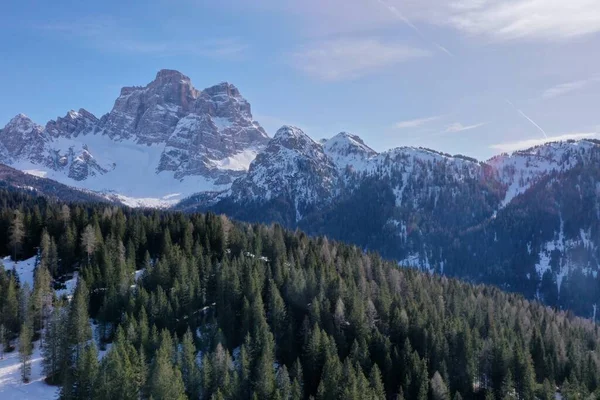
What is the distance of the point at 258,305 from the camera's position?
3664 inches

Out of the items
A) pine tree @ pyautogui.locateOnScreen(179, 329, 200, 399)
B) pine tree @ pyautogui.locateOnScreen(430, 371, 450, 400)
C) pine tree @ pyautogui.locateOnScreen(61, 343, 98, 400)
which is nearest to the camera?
pine tree @ pyautogui.locateOnScreen(61, 343, 98, 400)

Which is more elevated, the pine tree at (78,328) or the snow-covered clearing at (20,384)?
the pine tree at (78,328)

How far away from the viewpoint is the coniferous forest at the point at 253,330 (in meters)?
75.9

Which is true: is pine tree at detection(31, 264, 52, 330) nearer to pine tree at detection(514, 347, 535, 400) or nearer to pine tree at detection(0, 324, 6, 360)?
pine tree at detection(0, 324, 6, 360)

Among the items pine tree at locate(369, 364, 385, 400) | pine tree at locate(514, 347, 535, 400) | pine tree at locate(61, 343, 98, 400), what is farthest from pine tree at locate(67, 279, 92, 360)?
pine tree at locate(514, 347, 535, 400)

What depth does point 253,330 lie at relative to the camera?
91438 millimetres

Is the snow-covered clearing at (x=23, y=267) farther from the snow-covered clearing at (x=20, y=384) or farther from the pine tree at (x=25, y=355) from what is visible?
the pine tree at (x=25, y=355)

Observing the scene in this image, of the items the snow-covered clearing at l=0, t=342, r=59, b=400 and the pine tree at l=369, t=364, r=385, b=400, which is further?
the pine tree at l=369, t=364, r=385, b=400

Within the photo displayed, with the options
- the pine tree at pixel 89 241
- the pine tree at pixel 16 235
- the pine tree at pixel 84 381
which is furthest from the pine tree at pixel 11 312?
the pine tree at pixel 16 235

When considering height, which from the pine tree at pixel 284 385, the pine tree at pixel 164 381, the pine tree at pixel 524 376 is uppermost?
the pine tree at pixel 164 381

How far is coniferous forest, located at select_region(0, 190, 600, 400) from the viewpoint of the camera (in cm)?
7594

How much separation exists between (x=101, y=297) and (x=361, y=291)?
1936 inches

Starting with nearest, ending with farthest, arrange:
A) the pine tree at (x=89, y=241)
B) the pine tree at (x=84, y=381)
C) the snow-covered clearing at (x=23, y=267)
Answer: the pine tree at (x=84, y=381), the snow-covered clearing at (x=23, y=267), the pine tree at (x=89, y=241)

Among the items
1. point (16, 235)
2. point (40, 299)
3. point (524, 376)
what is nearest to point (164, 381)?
point (40, 299)
